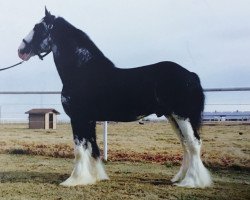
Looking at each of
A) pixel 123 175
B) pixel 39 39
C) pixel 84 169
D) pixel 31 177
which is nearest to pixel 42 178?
→ pixel 31 177

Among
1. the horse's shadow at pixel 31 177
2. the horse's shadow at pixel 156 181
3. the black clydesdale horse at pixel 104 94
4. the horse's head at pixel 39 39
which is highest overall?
the horse's head at pixel 39 39

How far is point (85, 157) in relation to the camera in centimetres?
601

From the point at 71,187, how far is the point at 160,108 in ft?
5.60

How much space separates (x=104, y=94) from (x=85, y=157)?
100 centimetres

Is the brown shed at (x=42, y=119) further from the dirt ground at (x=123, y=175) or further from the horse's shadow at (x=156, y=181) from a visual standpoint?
the horse's shadow at (x=156, y=181)

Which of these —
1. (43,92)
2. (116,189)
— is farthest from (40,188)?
(43,92)

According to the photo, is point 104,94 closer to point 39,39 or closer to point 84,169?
point 84,169

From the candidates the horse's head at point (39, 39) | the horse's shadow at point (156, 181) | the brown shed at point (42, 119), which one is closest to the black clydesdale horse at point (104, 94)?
the horse's head at point (39, 39)

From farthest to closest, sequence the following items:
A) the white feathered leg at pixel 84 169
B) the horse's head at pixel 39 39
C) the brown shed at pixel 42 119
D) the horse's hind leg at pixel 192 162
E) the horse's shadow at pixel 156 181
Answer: the brown shed at pixel 42 119
the horse's head at pixel 39 39
the horse's shadow at pixel 156 181
the white feathered leg at pixel 84 169
the horse's hind leg at pixel 192 162

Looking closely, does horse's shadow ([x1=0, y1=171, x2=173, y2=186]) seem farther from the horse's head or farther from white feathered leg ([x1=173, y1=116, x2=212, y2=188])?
the horse's head

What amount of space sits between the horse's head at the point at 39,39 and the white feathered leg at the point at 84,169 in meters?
1.65

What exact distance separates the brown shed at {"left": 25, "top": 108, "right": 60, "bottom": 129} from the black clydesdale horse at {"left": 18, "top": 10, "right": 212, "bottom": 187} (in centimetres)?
2831

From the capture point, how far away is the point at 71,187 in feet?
18.6

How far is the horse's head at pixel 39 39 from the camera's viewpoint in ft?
20.8
